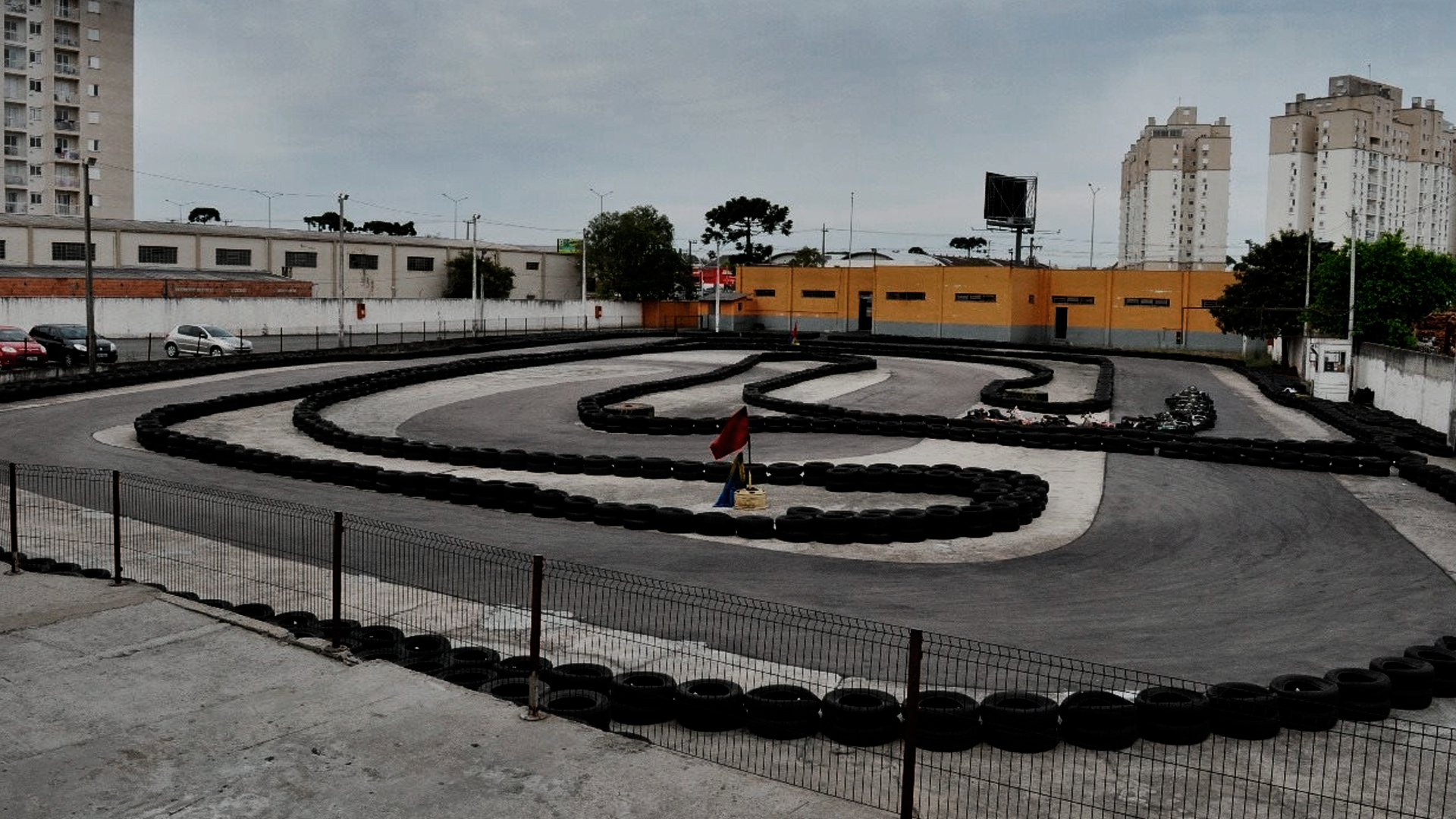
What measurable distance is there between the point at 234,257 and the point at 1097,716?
8442 centimetres

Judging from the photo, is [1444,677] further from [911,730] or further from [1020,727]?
[911,730]

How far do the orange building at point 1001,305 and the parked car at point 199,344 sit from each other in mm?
46883

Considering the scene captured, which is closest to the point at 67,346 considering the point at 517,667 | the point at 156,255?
the point at 156,255

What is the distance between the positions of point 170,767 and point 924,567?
403 inches

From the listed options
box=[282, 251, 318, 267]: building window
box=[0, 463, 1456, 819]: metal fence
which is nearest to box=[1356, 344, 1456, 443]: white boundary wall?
box=[0, 463, 1456, 819]: metal fence

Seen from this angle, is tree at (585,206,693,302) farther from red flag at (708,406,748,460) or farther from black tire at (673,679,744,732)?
black tire at (673,679,744,732)

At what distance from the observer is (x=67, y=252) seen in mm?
74188

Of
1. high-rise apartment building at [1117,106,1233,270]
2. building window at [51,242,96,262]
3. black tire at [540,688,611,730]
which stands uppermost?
high-rise apartment building at [1117,106,1233,270]

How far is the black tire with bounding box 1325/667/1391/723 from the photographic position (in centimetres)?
1004

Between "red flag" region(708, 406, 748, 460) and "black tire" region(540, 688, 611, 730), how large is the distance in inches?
359

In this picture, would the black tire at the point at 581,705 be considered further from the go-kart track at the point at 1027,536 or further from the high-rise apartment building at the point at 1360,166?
the high-rise apartment building at the point at 1360,166

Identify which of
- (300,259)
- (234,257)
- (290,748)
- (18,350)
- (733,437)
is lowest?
(290,748)

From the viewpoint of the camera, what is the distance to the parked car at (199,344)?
48.6 meters

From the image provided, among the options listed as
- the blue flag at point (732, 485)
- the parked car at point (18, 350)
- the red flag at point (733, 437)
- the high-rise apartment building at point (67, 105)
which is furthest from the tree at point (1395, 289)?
the high-rise apartment building at point (67, 105)
